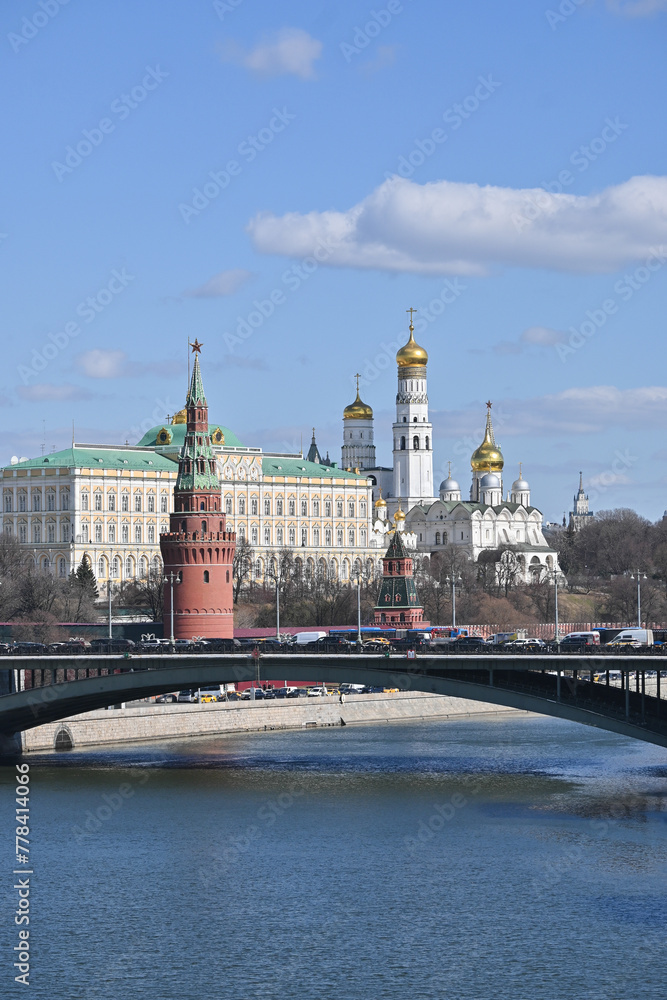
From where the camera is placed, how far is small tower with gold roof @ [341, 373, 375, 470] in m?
178

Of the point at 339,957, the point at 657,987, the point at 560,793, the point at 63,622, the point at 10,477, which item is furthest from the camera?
the point at 10,477

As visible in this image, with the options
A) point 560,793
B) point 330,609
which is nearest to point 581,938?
point 560,793

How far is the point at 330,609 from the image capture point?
370 feet

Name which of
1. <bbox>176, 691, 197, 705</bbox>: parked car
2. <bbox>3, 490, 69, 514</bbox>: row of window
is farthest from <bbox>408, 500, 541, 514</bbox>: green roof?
<bbox>176, 691, 197, 705</bbox>: parked car

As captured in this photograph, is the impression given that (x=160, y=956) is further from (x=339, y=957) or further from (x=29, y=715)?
(x=29, y=715)

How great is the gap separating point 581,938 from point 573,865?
5972 millimetres

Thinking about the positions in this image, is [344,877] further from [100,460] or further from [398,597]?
[100,460]

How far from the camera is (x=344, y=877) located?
128ft

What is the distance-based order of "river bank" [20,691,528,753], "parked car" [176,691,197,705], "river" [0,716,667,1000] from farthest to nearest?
"parked car" [176,691,197,705] → "river bank" [20,691,528,753] → "river" [0,716,667,1000]

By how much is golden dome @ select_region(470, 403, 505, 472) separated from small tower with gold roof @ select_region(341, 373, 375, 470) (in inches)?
433

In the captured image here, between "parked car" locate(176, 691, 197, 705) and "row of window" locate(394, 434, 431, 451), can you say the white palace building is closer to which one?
"row of window" locate(394, 434, 431, 451)

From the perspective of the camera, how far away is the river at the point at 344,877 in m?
31.5

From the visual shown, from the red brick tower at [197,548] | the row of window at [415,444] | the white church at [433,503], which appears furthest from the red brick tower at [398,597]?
the row of window at [415,444]

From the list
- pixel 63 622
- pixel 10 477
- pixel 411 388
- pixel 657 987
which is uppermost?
pixel 411 388
